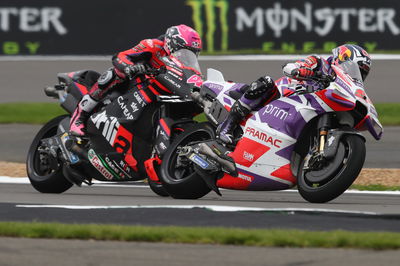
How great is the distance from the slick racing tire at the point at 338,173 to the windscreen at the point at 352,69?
64cm

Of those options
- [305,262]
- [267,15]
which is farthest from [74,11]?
[305,262]

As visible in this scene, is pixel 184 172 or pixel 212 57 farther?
pixel 212 57

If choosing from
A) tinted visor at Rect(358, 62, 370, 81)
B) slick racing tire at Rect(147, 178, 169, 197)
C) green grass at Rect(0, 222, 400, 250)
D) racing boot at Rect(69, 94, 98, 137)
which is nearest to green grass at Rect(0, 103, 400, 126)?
racing boot at Rect(69, 94, 98, 137)

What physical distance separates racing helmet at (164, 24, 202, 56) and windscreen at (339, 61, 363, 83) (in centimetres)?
181

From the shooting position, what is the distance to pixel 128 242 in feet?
22.2

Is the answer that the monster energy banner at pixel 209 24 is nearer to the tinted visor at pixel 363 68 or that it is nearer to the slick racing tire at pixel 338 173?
the tinted visor at pixel 363 68

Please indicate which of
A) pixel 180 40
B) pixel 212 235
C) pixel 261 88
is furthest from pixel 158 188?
pixel 212 235

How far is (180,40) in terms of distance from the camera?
1078 cm

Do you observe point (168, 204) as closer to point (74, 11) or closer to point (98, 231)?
point (98, 231)

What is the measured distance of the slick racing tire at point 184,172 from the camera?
1002 cm

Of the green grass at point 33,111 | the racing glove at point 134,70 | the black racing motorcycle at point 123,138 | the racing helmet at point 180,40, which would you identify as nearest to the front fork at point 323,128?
the black racing motorcycle at point 123,138

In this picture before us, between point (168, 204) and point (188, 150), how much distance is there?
0.97 metres

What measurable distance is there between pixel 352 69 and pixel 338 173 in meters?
1.02

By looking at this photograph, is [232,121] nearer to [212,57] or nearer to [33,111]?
[33,111]
